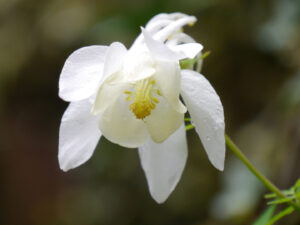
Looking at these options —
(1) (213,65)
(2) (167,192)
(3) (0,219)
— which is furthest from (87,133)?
(3) (0,219)

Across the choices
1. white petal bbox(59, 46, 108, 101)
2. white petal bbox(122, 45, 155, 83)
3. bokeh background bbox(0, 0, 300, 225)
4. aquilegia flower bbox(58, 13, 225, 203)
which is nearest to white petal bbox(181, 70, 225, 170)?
aquilegia flower bbox(58, 13, 225, 203)

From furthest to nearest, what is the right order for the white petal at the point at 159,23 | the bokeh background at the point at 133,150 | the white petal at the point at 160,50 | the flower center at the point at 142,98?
1. the bokeh background at the point at 133,150
2. the white petal at the point at 159,23
3. the flower center at the point at 142,98
4. the white petal at the point at 160,50

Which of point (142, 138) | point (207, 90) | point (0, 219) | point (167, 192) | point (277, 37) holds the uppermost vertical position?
point (207, 90)

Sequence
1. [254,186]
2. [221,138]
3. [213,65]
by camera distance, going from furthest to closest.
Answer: [213,65]
[254,186]
[221,138]

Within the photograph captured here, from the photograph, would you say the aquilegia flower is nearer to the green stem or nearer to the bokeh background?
the green stem

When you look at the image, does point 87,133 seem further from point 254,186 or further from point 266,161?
point 266,161

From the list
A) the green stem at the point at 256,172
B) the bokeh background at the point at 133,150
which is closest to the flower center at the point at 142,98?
the green stem at the point at 256,172

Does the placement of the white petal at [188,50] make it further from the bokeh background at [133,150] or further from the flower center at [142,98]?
the bokeh background at [133,150]
